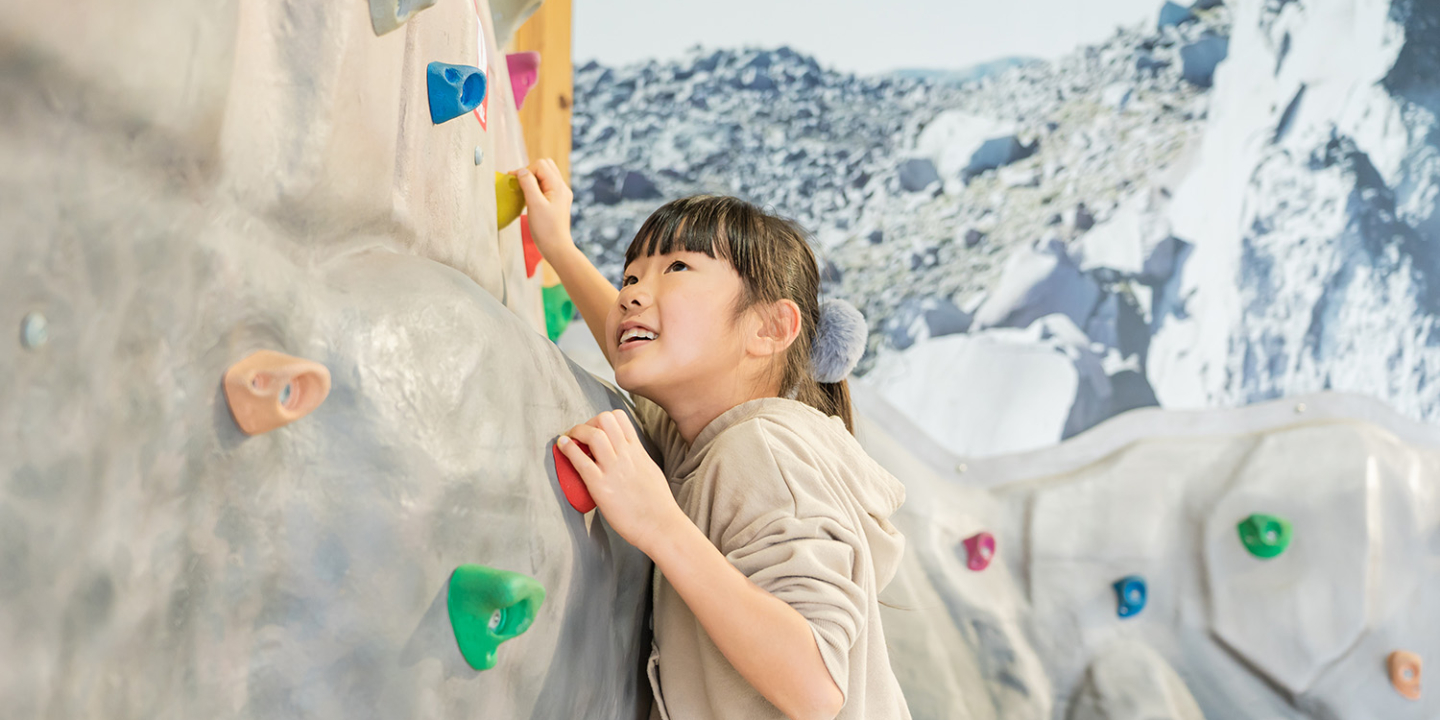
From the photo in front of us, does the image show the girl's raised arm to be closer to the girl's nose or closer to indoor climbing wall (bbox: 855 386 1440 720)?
the girl's nose

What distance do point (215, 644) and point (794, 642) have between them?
1.32ft

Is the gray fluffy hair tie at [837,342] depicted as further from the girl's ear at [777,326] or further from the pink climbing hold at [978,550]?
the pink climbing hold at [978,550]

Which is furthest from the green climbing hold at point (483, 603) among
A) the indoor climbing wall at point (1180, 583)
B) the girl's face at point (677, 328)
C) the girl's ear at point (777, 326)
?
the indoor climbing wall at point (1180, 583)

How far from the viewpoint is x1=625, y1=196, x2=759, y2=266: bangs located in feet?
3.11

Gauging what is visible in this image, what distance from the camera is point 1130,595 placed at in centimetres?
213

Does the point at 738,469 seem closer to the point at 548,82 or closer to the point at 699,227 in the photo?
the point at 699,227

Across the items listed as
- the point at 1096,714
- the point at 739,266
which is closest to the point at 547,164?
the point at 739,266

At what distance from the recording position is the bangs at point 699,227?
95 centimetres

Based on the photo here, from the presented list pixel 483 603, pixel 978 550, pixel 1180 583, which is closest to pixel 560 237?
pixel 483 603

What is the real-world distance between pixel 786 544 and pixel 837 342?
0.33 m

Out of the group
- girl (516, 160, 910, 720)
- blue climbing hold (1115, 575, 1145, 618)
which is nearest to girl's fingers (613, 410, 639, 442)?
girl (516, 160, 910, 720)

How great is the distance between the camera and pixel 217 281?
0.46 meters

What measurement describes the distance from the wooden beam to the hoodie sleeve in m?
1.24

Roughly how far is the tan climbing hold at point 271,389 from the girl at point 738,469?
24cm
